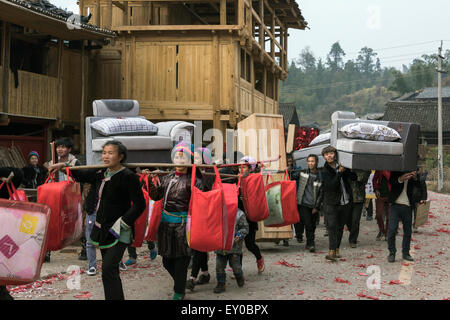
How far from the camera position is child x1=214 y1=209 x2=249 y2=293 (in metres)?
6.43

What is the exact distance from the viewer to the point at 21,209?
455 centimetres

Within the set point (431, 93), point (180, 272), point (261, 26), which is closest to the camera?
point (180, 272)

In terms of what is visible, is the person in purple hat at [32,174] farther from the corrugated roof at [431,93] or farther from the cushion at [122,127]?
the corrugated roof at [431,93]

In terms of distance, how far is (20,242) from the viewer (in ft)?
14.8

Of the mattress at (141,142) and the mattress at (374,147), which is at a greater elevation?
the mattress at (141,142)

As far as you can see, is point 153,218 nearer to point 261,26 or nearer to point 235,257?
point 235,257

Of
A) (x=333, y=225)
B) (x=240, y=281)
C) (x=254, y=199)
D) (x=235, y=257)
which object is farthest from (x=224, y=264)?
(x=333, y=225)

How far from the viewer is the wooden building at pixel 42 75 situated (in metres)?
15.2

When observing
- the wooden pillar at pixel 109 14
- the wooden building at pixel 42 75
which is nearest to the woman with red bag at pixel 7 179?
the wooden building at pixel 42 75

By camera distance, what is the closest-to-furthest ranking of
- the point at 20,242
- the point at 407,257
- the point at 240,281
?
the point at 20,242
the point at 240,281
the point at 407,257

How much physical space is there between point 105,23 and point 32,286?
15232 millimetres

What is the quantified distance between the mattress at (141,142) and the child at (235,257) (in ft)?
13.7

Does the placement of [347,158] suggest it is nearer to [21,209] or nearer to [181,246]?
[181,246]

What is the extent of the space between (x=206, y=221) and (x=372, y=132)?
159 inches
